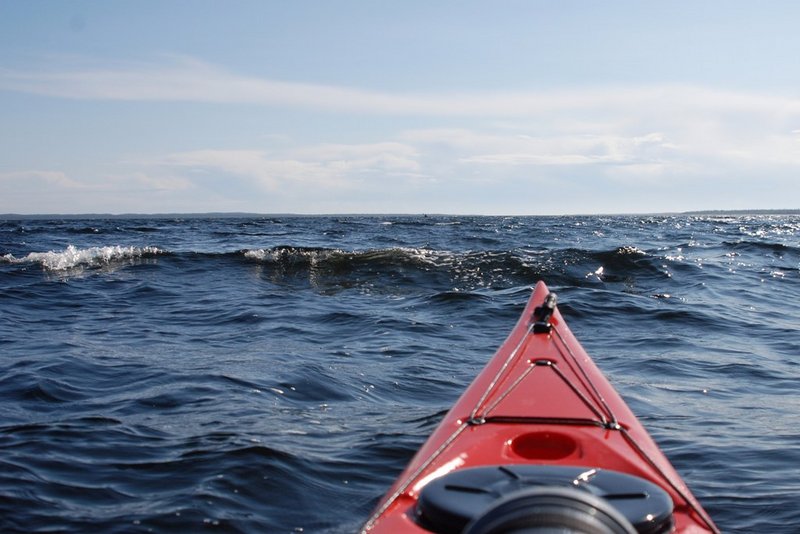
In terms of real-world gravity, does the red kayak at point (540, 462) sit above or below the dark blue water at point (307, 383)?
above

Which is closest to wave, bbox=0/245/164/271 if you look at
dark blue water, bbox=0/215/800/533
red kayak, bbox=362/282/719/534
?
dark blue water, bbox=0/215/800/533

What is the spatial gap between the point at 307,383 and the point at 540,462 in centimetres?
307

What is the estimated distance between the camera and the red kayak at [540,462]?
201cm

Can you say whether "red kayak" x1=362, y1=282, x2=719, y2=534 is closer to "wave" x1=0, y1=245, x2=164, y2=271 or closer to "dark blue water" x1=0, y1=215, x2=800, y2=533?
"dark blue water" x1=0, y1=215, x2=800, y2=533

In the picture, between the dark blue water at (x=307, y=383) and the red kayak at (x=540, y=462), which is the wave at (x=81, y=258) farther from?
the red kayak at (x=540, y=462)

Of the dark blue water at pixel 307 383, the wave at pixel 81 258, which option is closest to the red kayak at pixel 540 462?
the dark blue water at pixel 307 383

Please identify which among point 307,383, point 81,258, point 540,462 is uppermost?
point 81,258

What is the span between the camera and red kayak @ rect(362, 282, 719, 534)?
6.60ft

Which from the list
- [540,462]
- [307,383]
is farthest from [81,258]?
[540,462]

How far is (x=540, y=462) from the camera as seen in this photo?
10.9ft

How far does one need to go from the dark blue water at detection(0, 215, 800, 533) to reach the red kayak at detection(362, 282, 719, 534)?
0.72 meters

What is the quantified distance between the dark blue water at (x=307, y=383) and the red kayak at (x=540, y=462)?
0.72 m

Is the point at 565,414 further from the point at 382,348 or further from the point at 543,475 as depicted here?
the point at 382,348

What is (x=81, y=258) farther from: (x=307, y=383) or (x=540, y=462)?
(x=540, y=462)
